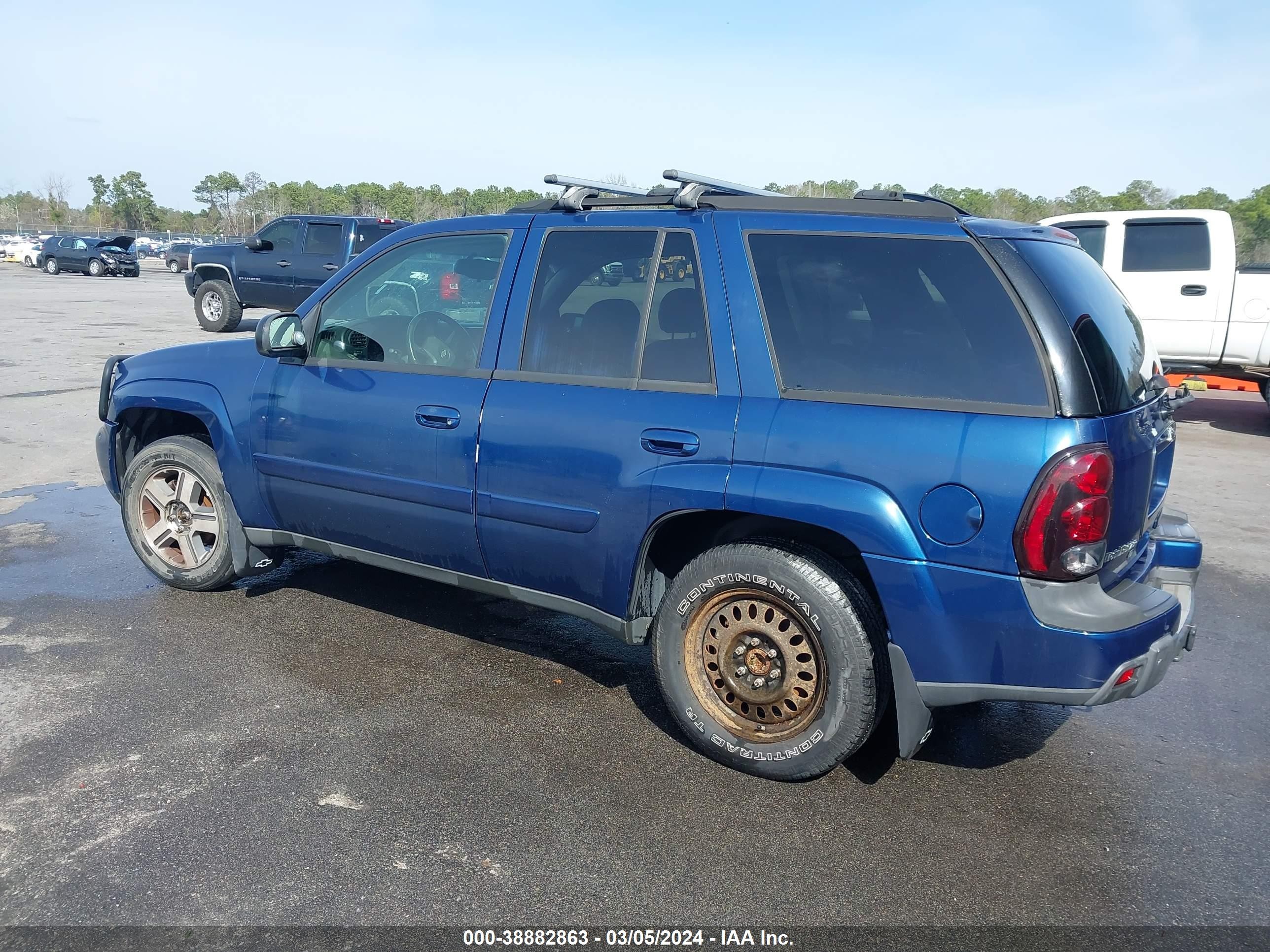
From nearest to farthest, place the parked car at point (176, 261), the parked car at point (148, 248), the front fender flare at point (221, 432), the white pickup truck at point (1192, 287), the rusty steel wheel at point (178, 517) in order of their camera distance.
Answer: the front fender flare at point (221, 432), the rusty steel wheel at point (178, 517), the white pickup truck at point (1192, 287), the parked car at point (176, 261), the parked car at point (148, 248)

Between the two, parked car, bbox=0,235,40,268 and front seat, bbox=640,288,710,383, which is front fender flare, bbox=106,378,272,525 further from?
parked car, bbox=0,235,40,268

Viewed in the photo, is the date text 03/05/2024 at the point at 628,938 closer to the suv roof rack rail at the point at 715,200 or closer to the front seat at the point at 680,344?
the front seat at the point at 680,344

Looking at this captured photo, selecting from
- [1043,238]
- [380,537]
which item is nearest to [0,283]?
[380,537]

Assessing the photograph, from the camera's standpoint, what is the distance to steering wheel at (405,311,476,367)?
418 cm

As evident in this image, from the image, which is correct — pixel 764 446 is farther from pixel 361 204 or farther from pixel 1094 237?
pixel 361 204

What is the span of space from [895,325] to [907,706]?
1.21m

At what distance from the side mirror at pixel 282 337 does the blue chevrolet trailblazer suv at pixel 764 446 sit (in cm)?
A: 2

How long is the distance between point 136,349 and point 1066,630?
14.5 meters

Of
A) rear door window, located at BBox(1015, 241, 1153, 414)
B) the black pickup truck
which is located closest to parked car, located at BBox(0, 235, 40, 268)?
the black pickup truck

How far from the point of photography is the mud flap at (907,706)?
3227 millimetres

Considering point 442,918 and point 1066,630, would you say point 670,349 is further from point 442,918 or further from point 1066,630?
point 442,918

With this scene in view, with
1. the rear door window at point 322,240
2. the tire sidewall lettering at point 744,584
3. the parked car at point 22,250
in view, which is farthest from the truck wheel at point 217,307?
the parked car at point 22,250

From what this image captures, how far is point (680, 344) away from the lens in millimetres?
3672

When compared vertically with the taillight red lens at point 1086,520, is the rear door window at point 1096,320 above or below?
above
